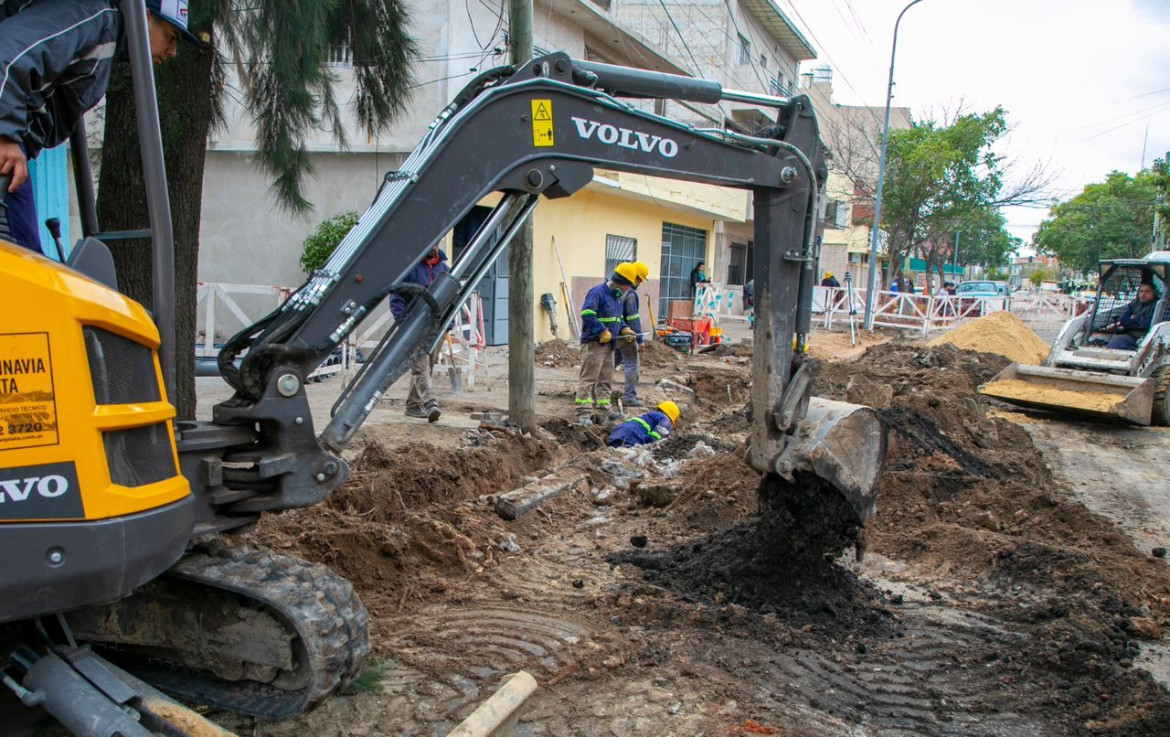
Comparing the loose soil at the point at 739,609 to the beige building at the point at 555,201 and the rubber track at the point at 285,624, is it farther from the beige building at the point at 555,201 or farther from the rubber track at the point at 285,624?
the beige building at the point at 555,201

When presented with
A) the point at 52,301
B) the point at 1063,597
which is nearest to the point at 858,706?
the point at 1063,597

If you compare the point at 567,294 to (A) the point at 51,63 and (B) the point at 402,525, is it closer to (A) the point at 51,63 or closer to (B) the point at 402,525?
(B) the point at 402,525

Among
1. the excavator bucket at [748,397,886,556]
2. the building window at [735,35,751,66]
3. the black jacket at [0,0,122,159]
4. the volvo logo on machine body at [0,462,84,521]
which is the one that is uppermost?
the building window at [735,35,751,66]

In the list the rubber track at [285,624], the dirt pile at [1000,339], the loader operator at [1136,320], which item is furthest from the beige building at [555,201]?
the loader operator at [1136,320]

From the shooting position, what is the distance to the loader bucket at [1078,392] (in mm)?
11195

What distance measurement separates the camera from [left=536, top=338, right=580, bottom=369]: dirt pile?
52.2 feet

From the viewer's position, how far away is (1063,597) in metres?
5.11

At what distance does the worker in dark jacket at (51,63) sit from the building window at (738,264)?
30.6 metres

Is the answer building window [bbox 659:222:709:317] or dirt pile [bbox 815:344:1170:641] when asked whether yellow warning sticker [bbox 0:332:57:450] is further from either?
building window [bbox 659:222:709:317]

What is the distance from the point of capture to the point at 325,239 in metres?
14.2

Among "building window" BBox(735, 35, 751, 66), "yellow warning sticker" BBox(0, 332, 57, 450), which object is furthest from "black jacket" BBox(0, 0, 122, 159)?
"building window" BBox(735, 35, 751, 66)

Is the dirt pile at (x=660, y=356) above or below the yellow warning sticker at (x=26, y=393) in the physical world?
below

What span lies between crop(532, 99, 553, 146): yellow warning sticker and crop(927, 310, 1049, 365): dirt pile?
16.6m

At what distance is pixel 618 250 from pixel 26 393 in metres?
19.4
